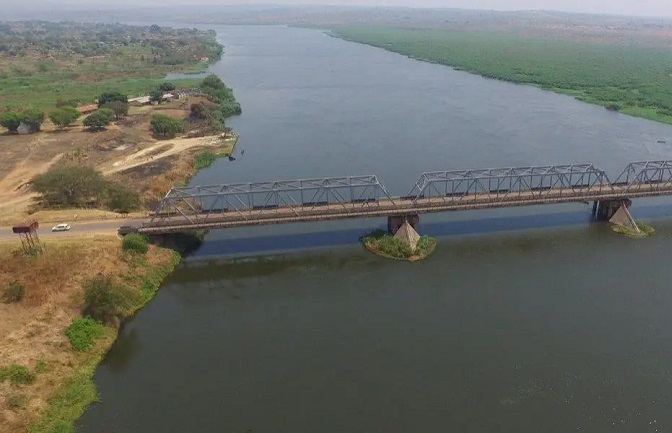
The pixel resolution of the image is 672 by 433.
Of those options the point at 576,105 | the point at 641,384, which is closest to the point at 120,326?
the point at 641,384

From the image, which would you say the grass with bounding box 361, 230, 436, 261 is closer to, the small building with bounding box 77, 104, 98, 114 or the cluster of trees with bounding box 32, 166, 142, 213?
the cluster of trees with bounding box 32, 166, 142, 213

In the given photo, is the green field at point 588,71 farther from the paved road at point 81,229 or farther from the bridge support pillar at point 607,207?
the paved road at point 81,229

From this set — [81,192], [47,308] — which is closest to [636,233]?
[47,308]

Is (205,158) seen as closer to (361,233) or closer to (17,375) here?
(361,233)

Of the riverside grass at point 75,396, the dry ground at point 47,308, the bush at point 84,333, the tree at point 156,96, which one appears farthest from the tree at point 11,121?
the bush at point 84,333

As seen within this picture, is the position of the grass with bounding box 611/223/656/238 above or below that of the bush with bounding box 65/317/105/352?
above

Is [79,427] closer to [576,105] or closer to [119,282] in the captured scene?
[119,282]

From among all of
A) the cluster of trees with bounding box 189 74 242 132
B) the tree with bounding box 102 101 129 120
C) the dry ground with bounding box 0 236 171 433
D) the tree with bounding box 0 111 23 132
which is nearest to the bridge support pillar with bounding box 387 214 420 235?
the dry ground with bounding box 0 236 171 433
